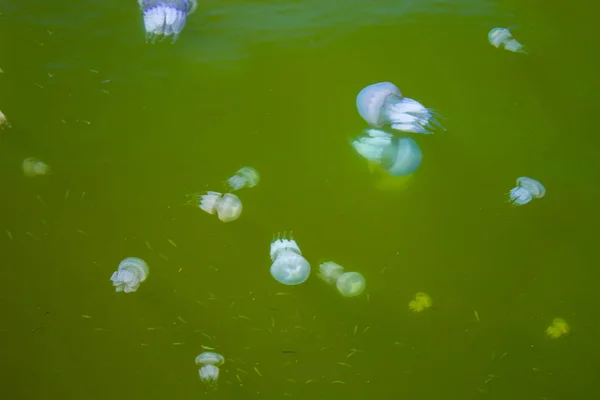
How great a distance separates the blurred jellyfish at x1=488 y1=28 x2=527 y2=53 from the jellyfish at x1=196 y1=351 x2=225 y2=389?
6.20 ft

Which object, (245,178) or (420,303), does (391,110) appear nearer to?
(245,178)

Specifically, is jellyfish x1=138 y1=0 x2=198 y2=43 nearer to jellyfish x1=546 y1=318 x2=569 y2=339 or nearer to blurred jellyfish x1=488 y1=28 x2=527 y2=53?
blurred jellyfish x1=488 y1=28 x2=527 y2=53

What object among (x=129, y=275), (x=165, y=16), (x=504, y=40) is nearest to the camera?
(x=129, y=275)

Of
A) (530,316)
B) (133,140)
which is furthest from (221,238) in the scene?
(530,316)

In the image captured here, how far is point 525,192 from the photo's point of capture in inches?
67.9

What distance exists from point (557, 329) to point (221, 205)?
155 centimetres

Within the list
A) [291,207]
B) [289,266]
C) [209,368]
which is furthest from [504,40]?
[209,368]

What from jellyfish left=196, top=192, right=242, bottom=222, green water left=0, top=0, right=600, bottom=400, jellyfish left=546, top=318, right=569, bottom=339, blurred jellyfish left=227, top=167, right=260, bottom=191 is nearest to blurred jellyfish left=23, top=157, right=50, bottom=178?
green water left=0, top=0, right=600, bottom=400

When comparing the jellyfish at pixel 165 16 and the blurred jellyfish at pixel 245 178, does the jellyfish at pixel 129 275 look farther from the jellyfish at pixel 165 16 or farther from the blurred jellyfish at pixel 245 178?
the jellyfish at pixel 165 16

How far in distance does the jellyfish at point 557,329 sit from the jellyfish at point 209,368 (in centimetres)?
143

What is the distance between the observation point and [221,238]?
1654 millimetres

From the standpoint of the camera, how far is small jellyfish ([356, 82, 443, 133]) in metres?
1.70

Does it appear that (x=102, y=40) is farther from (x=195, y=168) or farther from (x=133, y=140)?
(x=195, y=168)

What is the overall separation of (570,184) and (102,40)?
2.22m
